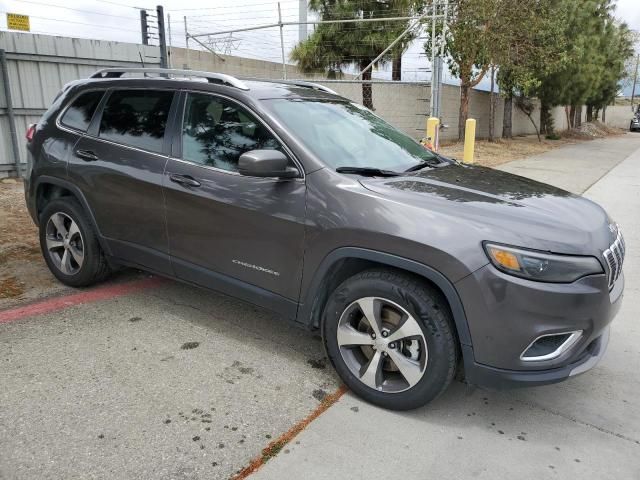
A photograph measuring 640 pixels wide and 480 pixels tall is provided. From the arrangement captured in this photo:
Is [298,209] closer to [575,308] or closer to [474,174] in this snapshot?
[474,174]

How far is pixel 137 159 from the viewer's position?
377 centimetres

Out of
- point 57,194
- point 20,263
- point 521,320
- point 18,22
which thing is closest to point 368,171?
point 521,320

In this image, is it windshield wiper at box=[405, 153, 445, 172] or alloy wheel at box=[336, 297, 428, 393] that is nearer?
alloy wheel at box=[336, 297, 428, 393]

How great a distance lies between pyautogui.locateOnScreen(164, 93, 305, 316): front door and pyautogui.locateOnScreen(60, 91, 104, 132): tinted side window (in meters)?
1.03

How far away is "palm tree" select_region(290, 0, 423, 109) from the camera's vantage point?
17308 millimetres

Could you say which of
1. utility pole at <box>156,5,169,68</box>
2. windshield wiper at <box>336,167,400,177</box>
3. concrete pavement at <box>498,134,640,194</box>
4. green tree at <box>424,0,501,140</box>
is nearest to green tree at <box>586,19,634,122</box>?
concrete pavement at <box>498,134,640,194</box>

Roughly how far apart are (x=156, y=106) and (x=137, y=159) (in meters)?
0.41

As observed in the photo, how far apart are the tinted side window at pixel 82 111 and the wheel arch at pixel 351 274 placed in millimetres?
2428

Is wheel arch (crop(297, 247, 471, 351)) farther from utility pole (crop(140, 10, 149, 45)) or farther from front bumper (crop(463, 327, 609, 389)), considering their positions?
utility pole (crop(140, 10, 149, 45))

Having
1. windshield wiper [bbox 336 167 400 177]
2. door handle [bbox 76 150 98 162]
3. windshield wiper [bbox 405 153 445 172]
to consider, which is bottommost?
windshield wiper [bbox 405 153 445 172]

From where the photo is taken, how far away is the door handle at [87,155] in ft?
13.2

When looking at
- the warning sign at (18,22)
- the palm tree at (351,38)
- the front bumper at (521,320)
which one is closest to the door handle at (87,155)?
the front bumper at (521,320)

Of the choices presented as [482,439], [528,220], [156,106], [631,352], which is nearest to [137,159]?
[156,106]

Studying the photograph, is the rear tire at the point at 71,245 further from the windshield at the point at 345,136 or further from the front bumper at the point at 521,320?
the front bumper at the point at 521,320
